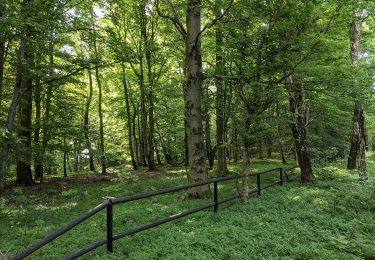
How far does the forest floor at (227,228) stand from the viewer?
174 inches

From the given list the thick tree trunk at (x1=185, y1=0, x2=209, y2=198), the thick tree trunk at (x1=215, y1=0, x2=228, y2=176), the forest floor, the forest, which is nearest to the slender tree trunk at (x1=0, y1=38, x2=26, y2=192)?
the forest

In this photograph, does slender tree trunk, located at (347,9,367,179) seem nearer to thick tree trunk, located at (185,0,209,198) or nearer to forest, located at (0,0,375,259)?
forest, located at (0,0,375,259)

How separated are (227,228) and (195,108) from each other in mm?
4012

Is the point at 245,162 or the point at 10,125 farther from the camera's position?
the point at 10,125

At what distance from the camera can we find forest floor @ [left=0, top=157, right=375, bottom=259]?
442 cm

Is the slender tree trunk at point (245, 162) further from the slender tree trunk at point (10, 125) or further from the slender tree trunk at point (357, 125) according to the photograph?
the slender tree trunk at point (357, 125)

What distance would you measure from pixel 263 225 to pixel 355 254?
5.62 feet

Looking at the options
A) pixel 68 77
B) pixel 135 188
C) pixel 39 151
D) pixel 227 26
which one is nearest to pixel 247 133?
pixel 227 26

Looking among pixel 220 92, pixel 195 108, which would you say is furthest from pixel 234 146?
pixel 220 92

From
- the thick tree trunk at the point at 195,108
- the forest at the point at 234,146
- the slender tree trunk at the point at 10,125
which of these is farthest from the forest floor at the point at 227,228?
the slender tree trunk at the point at 10,125

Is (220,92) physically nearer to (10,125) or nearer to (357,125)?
(357,125)

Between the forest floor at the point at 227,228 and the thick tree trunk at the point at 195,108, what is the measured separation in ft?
2.56

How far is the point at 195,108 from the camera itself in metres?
8.31

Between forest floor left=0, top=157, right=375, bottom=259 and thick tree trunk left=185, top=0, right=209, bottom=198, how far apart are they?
782mm
